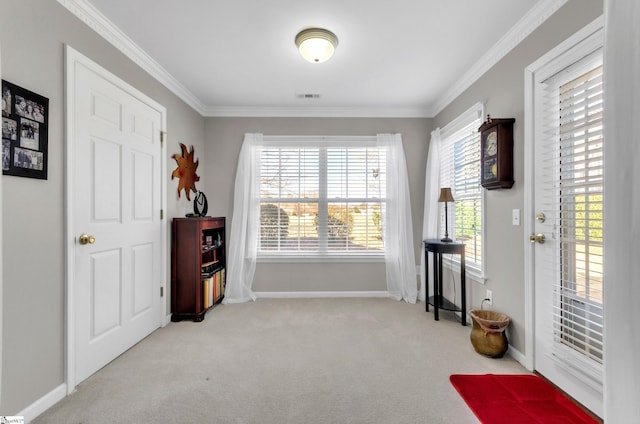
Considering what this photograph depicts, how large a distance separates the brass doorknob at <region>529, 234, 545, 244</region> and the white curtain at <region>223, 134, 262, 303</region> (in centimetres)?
290

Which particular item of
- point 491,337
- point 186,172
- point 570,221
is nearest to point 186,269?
point 186,172

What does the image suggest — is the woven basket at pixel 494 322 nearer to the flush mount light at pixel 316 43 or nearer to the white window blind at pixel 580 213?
the white window blind at pixel 580 213

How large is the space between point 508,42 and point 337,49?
1.37 metres

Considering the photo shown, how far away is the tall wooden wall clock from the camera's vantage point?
7.41ft

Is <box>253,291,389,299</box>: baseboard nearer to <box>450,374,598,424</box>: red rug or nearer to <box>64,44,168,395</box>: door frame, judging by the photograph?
<box>450,374,598,424</box>: red rug

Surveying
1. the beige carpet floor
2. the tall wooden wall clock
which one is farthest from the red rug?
the tall wooden wall clock

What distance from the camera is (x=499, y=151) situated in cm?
228

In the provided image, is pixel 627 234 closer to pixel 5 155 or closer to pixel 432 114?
pixel 5 155

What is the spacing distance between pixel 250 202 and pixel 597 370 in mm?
3419

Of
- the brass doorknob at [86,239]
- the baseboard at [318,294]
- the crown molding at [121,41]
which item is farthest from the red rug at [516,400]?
the crown molding at [121,41]

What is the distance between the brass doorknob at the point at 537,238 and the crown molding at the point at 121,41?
137 inches

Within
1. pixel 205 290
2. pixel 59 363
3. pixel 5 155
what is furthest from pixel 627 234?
pixel 205 290

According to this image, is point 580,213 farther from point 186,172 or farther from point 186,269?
point 186,172

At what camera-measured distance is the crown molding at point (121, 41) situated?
1884 millimetres
